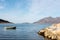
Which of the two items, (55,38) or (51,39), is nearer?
(55,38)

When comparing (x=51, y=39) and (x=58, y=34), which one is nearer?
(x=58, y=34)

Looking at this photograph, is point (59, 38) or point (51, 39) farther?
point (51, 39)

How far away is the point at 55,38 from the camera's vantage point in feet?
127

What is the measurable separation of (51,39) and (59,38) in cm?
480

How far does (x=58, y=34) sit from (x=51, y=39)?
3232mm

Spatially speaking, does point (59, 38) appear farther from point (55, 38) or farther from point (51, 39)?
point (51, 39)

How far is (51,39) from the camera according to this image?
41188mm

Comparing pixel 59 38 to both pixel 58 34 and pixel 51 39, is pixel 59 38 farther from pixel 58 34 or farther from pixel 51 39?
pixel 51 39

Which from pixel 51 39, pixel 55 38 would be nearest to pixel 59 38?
pixel 55 38

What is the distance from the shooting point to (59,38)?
36.6m

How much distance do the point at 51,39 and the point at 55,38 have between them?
2.71 meters

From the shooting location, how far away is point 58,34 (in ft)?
127
